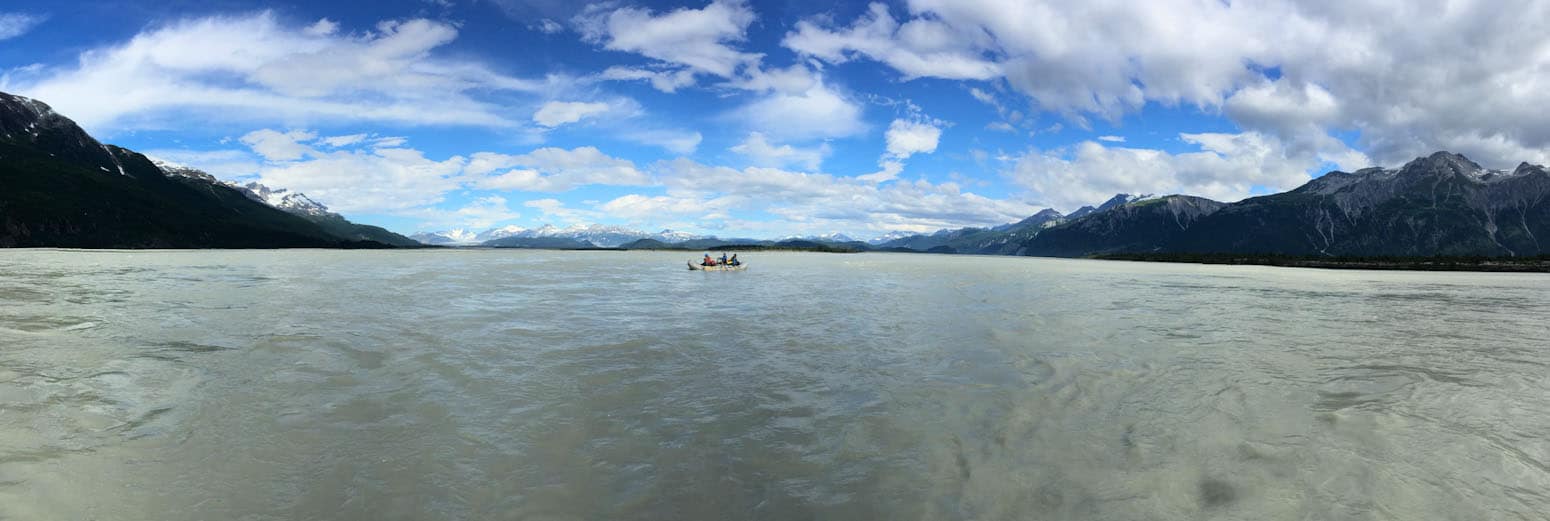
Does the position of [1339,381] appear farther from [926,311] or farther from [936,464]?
[926,311]

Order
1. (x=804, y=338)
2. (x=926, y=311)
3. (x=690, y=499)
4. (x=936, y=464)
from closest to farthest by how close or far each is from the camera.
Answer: (x=690, y=499) < (x=936, y=464) < (x=804, y=338) < (x=926, y=311)

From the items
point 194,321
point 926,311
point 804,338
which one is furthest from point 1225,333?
point 194,321

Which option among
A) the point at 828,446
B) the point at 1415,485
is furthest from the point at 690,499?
the point at 1415,485

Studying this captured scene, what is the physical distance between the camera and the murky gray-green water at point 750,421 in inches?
424

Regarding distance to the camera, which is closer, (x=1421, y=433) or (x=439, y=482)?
(x=439, y=482)

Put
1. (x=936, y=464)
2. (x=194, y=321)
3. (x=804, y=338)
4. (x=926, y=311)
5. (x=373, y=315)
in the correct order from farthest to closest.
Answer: (x=926, y=311)
(x=373, y=315)
(x=194, y=321)
(x=804, y=338)
(x=936, y=464)

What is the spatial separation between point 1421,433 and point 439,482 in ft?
72.9

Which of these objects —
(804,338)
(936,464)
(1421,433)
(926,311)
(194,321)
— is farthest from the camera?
(926,311)

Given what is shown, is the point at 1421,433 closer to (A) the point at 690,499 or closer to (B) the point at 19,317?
(A) the point at 690,499

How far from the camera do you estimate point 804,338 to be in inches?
1159

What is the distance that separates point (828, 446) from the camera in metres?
13.8

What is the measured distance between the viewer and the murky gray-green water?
10.8 m

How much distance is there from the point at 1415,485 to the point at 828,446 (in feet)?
36.5

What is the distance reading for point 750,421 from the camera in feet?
51.0
